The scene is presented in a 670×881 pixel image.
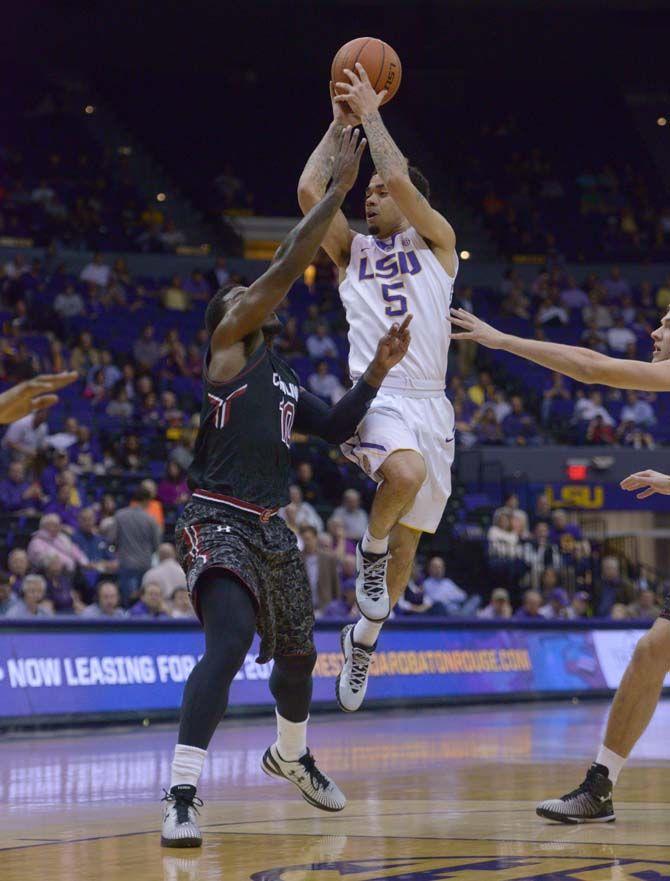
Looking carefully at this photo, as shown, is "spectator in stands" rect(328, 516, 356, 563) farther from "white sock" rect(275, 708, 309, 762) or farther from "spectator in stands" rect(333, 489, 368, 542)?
"white sock" rect(275, 708, 309, 762)

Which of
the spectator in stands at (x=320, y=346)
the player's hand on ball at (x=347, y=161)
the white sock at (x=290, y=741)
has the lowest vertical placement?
the white sock at (x=290, y=741)

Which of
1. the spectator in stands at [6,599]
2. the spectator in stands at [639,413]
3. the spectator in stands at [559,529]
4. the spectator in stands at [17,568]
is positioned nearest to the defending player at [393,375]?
the spectator in stands at [6,599]

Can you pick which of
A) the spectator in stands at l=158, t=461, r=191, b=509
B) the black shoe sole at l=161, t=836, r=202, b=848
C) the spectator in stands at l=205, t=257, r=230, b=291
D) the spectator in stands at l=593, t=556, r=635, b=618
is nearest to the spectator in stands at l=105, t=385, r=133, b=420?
the spectator in stands at l=158, t=461, r=191, b=509

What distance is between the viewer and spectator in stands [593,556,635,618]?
19.8m

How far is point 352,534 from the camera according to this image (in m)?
18.1

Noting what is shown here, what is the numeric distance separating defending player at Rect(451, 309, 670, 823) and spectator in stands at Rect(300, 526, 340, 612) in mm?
8792

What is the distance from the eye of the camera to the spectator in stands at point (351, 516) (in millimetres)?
18109

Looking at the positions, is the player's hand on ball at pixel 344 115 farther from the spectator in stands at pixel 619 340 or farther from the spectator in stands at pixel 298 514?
the spectator in stands at pixel 619 340

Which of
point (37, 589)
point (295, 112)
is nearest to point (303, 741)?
point (37, 589)

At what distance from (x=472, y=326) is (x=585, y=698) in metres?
11.7

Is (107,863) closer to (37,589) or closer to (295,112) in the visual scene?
(37,589)

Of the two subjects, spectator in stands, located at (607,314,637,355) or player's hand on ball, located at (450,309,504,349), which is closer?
player's hand on ball, located at (450,309,504,349)

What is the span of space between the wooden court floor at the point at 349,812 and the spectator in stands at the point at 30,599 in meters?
1.50

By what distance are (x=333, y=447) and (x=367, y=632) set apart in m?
13.1
